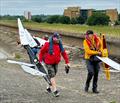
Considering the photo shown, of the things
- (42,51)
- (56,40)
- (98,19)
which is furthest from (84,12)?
(56,40)

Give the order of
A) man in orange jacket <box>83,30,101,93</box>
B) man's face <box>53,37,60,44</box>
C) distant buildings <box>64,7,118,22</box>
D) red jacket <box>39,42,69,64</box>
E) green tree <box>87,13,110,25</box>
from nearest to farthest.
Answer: man's face <box>53,37,60,44</box>, red jacket <box>39,42,69,64</box>, man in orange jacket <box>83,30,101,93</box>, green tree <box>87,13,110,25</box>, distant buildings <box>64,7,118,22</box>

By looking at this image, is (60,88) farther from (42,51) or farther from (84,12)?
(84,12)

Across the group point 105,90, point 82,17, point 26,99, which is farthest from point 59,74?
point 82,17

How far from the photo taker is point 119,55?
21531 millimetres

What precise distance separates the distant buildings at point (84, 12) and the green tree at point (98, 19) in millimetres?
552

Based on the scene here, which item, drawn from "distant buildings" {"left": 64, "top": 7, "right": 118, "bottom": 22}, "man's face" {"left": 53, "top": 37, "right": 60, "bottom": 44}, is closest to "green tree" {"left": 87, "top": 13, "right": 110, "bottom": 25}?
"distant buildings" {"left": 64, "top": 7, "right": 118, "bottom": 22}

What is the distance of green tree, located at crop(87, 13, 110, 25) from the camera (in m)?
32.2

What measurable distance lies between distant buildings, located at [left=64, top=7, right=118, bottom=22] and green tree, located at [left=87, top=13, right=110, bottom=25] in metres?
0.55

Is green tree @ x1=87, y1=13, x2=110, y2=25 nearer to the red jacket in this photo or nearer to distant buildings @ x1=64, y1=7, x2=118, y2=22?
distant buildings @ x1=64, y1=7, x2=118, y2=22

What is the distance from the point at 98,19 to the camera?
114 ft

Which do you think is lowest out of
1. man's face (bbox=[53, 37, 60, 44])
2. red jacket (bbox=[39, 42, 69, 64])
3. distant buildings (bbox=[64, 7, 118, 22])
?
distant buildings (bbox=[64, 7, 118, 22])

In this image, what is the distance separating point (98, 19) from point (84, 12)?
7521 millimetres

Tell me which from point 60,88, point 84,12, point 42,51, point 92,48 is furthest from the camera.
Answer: point 84,12

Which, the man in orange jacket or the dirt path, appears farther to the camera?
the man in orange jacket
